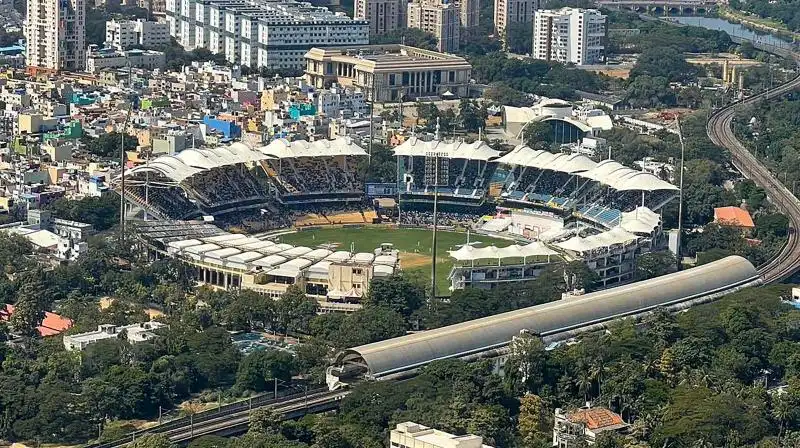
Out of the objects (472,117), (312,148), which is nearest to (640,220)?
(312,148)

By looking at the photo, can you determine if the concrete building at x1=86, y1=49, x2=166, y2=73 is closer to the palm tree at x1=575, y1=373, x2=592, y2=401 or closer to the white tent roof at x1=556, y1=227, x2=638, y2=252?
the white tent roof at x1=556, y1=227, x2=638, y2=252

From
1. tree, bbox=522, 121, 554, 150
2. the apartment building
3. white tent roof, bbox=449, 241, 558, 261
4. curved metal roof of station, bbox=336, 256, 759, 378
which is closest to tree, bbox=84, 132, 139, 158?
tree, bbox=522, 121, 554, 150

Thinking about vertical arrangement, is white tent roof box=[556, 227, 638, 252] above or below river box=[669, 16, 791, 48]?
below

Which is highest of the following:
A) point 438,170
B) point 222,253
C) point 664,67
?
point 664,67

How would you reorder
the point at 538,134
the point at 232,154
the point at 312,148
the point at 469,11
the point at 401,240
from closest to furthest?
the point at 401,240, the point at 232,154, the point at 312,148, the point at 538,134, the point at 469,11

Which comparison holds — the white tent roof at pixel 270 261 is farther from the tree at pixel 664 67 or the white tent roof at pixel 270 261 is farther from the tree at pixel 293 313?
the tree at pixel 664 67

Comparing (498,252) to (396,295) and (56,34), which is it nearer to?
(396,295)

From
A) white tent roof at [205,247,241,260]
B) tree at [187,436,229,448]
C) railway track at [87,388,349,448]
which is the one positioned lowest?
railway track at [87,388,349,448]
